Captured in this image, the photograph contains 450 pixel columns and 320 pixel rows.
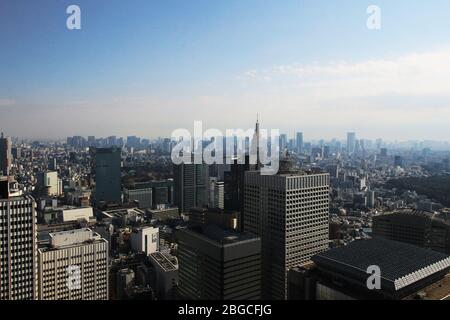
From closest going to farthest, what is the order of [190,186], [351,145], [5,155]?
1. [190,186]
2. [5,155]
3. [351,145]

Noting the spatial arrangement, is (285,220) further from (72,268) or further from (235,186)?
(235,186)

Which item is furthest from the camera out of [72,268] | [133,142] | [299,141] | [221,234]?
[133,142]

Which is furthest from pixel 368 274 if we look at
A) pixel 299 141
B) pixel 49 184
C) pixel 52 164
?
pixel 299 141

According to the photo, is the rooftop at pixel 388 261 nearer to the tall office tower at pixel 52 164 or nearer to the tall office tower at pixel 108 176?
the tall office tower at pixel 108 176

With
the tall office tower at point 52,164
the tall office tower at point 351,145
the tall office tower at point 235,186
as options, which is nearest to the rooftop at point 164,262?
the tall office tower at point 235,186
